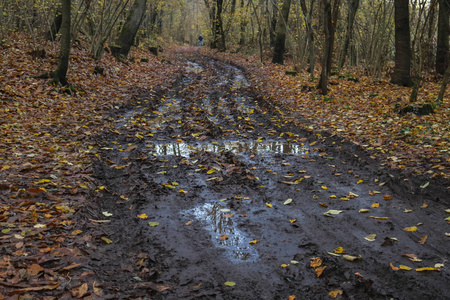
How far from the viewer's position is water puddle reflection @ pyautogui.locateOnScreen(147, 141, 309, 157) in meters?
6.81

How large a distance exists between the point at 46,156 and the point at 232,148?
11.1 feet

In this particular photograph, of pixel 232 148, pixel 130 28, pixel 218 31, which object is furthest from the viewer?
pixel 218 31

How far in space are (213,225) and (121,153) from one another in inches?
120

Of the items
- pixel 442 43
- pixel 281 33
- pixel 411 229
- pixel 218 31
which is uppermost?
pixel 218 31

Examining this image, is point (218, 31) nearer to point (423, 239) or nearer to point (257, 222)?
point (257, 222)

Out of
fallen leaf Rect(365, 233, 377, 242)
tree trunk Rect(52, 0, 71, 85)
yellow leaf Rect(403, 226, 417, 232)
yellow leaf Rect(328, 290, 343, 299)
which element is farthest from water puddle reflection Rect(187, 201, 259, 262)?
tree trunk Rect(52, 0, 71, 85)

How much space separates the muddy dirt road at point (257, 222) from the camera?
3.22m

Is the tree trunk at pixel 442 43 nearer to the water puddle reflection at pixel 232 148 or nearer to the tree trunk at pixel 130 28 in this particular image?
the water puddle reflection at pixel 232 148

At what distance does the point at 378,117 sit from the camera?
28.7 feet

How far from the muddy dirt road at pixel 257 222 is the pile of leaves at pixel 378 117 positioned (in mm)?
659

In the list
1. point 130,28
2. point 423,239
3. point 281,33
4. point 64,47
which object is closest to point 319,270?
point 423,239

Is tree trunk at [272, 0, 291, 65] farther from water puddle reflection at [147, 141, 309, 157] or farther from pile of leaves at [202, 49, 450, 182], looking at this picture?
water puddle reflection at [147, 141, 309, 157]

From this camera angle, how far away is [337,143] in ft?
23.9

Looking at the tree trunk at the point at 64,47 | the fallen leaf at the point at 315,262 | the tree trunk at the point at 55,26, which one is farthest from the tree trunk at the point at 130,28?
the fallen leaf at the point at 315,262
